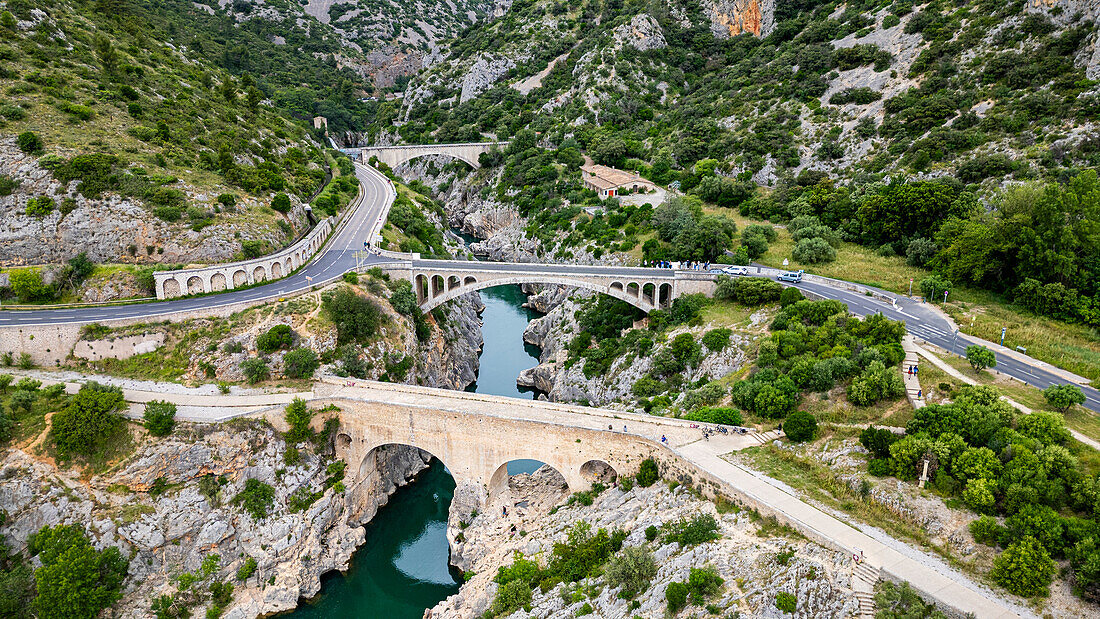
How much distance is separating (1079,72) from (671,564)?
2598 inches

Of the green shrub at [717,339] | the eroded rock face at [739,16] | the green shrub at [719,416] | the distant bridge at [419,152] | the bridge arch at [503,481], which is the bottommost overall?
the bridge arch at [503,481]

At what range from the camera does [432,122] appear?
13450cm

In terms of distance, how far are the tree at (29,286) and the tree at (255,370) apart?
18.2 meters

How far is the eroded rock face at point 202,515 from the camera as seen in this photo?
116ft

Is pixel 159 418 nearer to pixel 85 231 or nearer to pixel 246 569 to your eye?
pixel 246 569

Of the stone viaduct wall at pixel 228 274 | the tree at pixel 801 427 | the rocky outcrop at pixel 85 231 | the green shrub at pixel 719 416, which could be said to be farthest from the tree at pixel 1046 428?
the rocky outcrop at pixel 85 231

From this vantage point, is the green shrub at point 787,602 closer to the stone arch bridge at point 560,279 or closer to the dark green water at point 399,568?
the dark green water at point 399,568

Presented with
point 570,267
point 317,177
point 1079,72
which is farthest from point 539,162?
point 1079,72

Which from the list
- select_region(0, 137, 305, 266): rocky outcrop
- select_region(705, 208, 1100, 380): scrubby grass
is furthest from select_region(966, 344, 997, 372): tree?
select_region(0, 137, 305, 266): rocky outcrop

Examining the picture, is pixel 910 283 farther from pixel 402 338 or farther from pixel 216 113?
pixel 216 113

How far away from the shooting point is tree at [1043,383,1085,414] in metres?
30.7

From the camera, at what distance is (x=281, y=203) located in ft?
209

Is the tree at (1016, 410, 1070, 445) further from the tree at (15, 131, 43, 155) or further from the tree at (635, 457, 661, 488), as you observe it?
the tree at (15, 131, 43, 155)

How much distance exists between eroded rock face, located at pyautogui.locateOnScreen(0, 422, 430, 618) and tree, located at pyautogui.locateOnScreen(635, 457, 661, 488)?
20.8 meters
